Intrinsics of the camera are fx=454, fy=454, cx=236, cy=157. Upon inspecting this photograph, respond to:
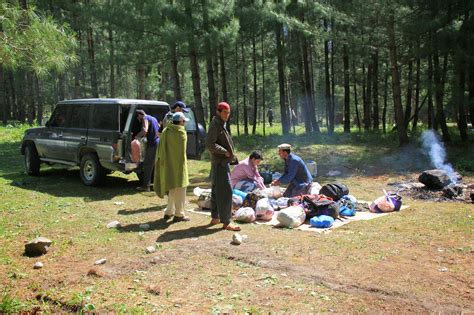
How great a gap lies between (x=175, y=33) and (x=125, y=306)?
38.4ft

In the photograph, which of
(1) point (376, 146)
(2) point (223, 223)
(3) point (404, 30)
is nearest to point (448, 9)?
(3) point (404, 30)

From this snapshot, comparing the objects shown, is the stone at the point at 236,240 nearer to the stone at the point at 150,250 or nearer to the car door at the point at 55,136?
the stone at the point at 150,250

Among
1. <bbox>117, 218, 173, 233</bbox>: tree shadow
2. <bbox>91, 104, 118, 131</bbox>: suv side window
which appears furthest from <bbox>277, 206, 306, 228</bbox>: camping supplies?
<bbox>91, 104, 118, 131</bbox>: suv side window

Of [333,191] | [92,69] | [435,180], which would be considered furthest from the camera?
[92,69]

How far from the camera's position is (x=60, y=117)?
37.4ft

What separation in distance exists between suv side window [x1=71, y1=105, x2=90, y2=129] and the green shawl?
390cm

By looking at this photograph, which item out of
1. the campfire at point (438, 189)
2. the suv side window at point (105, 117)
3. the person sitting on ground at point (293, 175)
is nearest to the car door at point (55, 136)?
the suv side window at point (105, 117)


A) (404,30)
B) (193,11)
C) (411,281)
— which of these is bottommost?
(411,281)

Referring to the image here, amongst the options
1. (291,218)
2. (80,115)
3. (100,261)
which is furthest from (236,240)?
(80,115)

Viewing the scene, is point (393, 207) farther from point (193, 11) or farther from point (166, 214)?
point (193, 11)

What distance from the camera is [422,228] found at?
7.17m

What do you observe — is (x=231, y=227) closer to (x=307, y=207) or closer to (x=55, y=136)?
(x=307, y=207)

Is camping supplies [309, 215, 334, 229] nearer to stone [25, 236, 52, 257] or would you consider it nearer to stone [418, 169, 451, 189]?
stone [418, 169, 451, 189]

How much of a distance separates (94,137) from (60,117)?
5.86 feet
